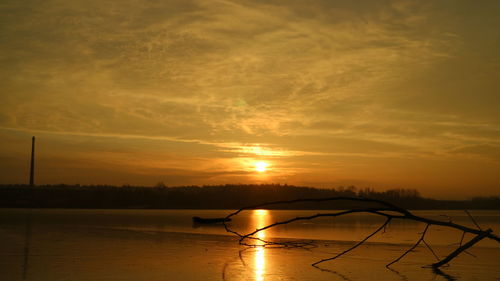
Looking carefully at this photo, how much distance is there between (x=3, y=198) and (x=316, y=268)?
78694 mm

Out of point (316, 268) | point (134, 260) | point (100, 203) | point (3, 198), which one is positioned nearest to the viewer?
point (316, 268)

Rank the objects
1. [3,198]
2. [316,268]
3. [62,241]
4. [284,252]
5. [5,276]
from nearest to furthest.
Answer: [5,276] → [316,268] → [284,252] → [62,241] → [3,198]

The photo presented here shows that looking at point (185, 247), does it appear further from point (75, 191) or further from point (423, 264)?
point (75, 191)

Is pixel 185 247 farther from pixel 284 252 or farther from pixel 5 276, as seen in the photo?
pixel 5 276

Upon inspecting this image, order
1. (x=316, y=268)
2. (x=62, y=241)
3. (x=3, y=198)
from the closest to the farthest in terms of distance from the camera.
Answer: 1. (x=316, y=268)
2. (x=62, y=241)
3. (x=3, y=198)

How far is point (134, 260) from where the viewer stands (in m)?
10.3

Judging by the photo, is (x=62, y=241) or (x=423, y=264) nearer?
(x=423, y=264)

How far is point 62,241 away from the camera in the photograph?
14000mm

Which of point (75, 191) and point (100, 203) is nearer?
point (100, 203)

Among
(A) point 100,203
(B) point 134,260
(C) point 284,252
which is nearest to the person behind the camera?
(B) point 134,260

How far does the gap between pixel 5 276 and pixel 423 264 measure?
7401mm

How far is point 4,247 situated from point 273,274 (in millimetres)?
7013

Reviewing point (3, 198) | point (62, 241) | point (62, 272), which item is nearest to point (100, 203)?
point (3, 198)

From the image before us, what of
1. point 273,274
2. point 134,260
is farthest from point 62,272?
point 273,274
